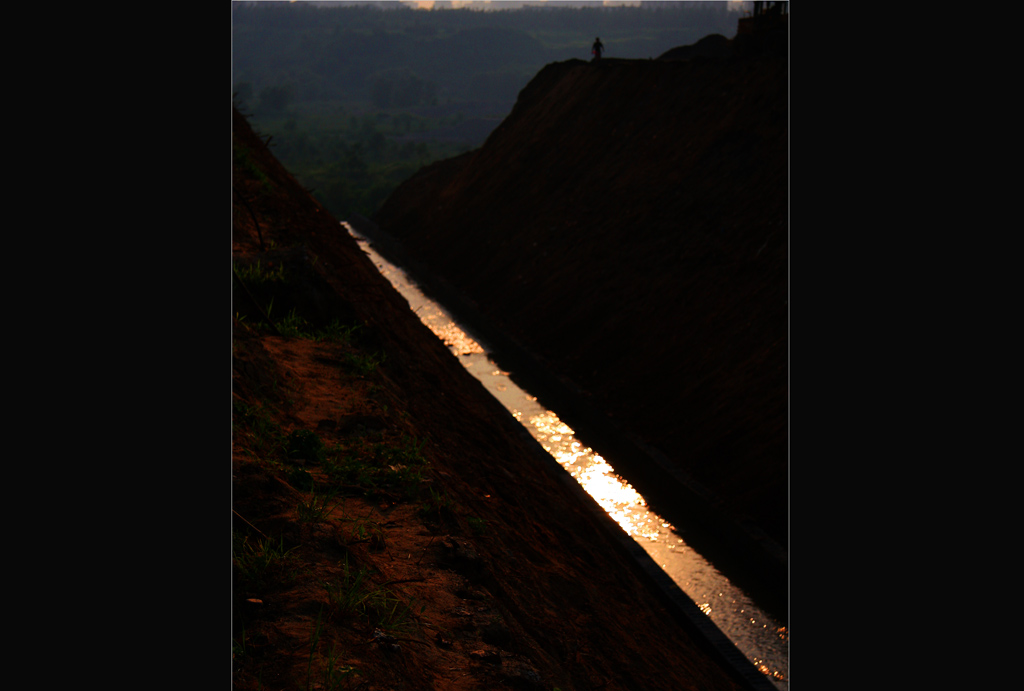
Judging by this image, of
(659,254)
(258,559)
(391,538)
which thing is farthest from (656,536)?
(659,254)

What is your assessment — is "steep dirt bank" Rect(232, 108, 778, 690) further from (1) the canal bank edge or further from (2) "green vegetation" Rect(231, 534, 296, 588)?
(1) the canal bank edge

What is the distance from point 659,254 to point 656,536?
8.55 m

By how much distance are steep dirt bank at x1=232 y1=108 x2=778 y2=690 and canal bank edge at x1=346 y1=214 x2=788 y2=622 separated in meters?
1.80

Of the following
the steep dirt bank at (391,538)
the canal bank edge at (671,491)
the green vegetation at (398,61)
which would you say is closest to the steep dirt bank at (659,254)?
the canal bank edge at (671,491)

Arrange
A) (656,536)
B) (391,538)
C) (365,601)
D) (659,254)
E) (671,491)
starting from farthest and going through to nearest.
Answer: (659,254), (671,491), (656,536), (391,538), (365,601)

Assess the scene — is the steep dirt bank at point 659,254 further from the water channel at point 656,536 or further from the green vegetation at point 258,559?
the green vegetation at point 258,559

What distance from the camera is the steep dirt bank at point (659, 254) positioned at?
12.6 m

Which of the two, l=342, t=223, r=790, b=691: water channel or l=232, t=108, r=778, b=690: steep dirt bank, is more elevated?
l=232, t=108, r=778, b=690: steep dirt bank

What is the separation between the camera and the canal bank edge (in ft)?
32.2

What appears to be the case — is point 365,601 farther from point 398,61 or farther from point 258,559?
point 398,61

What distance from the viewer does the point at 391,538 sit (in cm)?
443

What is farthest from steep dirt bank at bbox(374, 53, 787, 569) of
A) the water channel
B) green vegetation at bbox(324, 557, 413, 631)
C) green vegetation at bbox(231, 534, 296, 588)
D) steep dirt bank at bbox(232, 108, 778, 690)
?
green vegetation at bbox(231, 534, 296, 588)

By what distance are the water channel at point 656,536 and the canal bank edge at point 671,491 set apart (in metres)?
0.20

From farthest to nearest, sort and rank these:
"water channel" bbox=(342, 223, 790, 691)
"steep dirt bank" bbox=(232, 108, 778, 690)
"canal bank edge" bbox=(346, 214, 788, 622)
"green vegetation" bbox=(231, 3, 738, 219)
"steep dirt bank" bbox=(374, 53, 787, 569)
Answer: "green vegetation" bbox=(231, 3, 738, 219) < "steep dirt bank" bbox=(374, 53, 787, 569) < "canal bank edge" bbox=(346, 214, 788, 622) < "water channel" bbox=(342, 223, 790, 691) < "steep dirt bank" bbox=(232, 108, 778, 690)
